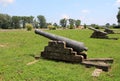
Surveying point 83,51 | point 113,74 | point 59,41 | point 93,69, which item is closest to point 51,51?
point 59,41

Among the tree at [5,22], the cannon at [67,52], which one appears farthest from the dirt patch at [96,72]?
the tree at [5,22]

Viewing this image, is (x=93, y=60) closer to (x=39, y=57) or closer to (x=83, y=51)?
(x=83, y=51)

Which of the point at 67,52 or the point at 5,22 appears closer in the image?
the point at 67,52

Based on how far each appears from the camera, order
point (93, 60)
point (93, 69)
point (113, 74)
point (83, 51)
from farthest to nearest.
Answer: point (83, 51) < point (93, 60) < point (93, 69) < point (113, 74)

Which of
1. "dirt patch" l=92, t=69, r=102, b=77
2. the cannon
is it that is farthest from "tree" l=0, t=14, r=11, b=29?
"dirt patch" l=92, t=69, r=102, b=77

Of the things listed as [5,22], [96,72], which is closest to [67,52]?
[96,72]

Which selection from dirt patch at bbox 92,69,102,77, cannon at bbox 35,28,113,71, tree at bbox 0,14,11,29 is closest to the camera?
dirt patch at bbox 92,69,102,77

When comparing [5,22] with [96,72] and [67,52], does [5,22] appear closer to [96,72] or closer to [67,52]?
[67,52]

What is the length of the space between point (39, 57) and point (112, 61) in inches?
125

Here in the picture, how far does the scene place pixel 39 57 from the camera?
11.0 meters

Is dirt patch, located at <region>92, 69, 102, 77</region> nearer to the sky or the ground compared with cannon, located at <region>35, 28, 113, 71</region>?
nearer to the ground

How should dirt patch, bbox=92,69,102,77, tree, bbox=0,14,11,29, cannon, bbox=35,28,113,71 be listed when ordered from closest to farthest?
dirt patch, bbox=92,69,102,77
cannon, bbox=35,28,113,71
tree, bbox=0,14,11,29

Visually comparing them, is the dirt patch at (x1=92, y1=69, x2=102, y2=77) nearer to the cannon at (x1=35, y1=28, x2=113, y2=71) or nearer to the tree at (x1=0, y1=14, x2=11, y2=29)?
Answer: the cannon at (x1=35, y1=28, x2=113, y2=71)

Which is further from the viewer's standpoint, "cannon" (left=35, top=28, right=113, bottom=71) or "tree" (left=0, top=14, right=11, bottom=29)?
"tree" (left=0, top=14, right=11, bottom=29)
